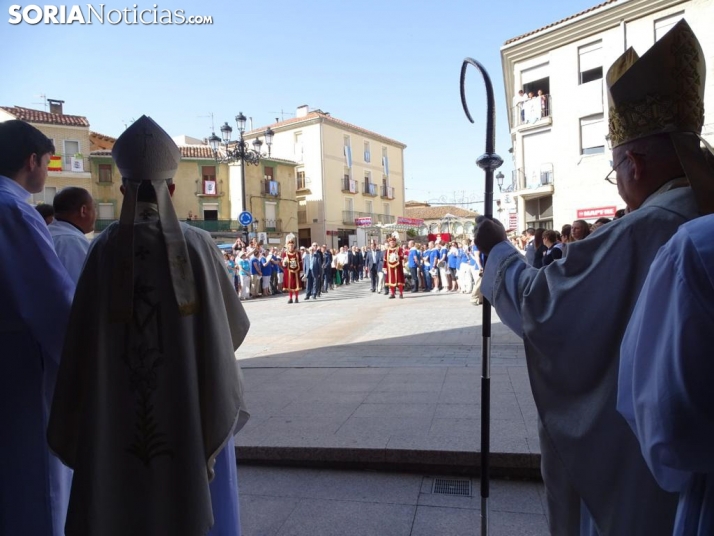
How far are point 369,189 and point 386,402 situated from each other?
1979 inches

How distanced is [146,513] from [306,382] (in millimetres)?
3966

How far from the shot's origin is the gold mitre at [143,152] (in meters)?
2.16

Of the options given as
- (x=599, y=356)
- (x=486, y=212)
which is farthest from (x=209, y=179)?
(x=599, y=356)

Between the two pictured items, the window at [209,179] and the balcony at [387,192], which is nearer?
the window at [209,179]

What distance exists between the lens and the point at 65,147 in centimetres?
3903

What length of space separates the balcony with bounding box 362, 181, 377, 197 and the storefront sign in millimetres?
29654

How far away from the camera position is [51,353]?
229 centimetres

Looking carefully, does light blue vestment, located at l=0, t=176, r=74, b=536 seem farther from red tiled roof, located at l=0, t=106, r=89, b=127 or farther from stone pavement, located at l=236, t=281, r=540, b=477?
red tiled roof, located at l=0, t=106, r=89, b=127

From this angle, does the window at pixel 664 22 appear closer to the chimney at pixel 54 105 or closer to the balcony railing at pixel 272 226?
the balcony railing at pixel 272 226

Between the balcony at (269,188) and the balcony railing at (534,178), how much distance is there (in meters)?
21.7

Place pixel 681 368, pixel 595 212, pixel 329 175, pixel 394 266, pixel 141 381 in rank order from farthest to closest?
1. pixel 329 175
2. pixel 595 212
3. pixel 394 266
4. pixel 141 381
5. pixel 681 368

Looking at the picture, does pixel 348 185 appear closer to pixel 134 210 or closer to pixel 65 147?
pixel 65 147

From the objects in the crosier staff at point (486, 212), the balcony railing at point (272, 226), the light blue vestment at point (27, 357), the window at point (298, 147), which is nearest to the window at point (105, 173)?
the balcony railing at point (272, 226)

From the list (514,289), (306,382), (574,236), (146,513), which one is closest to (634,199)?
(514,289)
